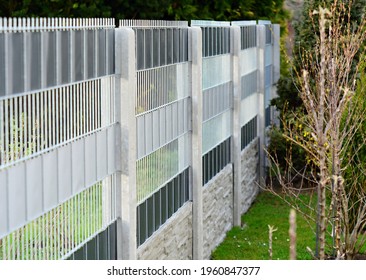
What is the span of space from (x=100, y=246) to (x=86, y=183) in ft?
3.36

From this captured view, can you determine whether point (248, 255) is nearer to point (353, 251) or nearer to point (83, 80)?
point (353, 251)

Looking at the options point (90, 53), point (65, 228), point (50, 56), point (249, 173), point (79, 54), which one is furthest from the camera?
point (249, 173)

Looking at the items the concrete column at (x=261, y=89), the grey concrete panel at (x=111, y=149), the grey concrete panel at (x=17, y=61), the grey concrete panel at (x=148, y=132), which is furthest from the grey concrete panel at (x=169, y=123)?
the concrete column at (x=261, y=89)

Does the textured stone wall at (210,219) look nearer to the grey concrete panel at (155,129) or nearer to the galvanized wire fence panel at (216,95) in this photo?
the galvanized wire fence panel at (216,95)

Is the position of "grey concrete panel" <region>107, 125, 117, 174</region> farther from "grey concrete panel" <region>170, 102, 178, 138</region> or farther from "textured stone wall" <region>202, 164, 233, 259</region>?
"textured stone wall" <region>202, 164, 233, 259</region>

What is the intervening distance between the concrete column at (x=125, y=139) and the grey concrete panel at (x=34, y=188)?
273 cm

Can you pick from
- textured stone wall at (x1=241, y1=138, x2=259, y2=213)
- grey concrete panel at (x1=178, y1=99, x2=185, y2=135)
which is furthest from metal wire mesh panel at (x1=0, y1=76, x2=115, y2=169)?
textured stone wall at (x1=241, y1=138, x2=259, y2=213)

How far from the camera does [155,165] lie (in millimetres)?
14539

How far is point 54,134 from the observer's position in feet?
33.4

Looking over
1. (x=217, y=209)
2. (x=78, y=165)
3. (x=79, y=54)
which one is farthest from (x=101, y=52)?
(x=217, y=209)

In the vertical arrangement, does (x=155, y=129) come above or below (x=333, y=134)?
below

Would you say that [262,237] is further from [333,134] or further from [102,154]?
[102,154]

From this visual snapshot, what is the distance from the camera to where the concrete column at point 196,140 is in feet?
56.3

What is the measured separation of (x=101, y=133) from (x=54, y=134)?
1.53 metres
